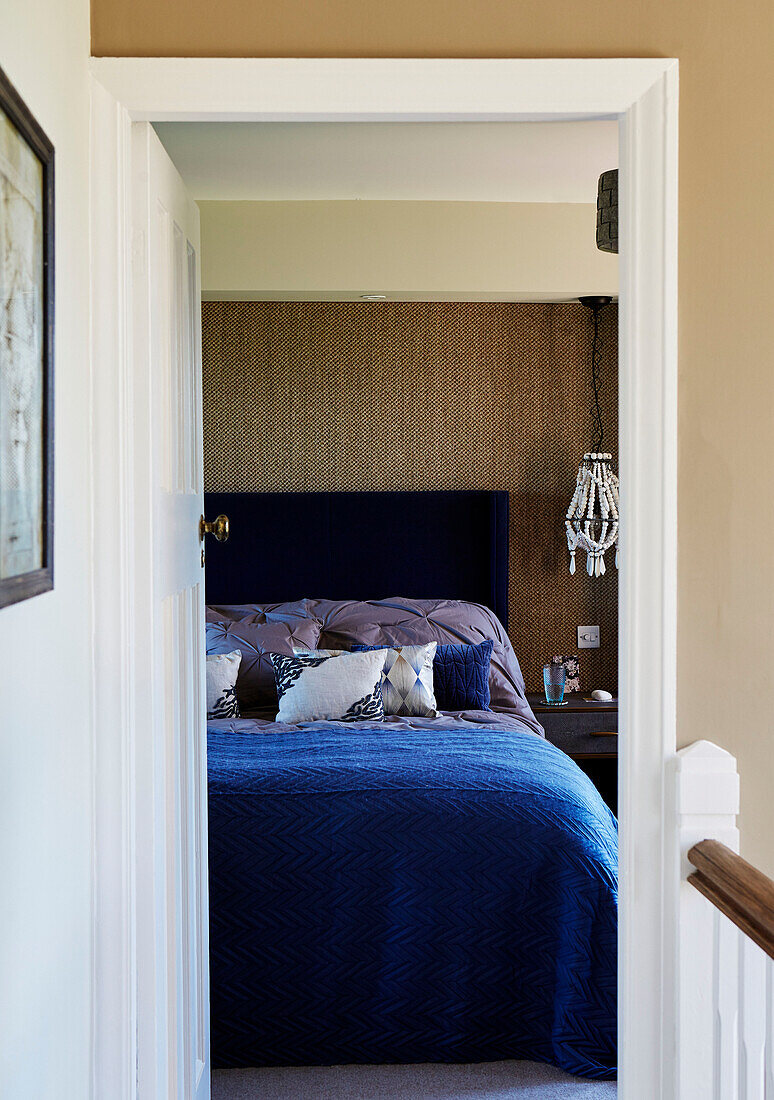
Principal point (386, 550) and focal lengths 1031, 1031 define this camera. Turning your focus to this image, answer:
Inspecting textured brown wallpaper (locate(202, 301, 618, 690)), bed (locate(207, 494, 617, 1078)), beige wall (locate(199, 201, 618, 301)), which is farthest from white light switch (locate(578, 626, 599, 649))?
bed (locate(207, 494, 617, 1078))

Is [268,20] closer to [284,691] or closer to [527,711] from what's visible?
[284,691]

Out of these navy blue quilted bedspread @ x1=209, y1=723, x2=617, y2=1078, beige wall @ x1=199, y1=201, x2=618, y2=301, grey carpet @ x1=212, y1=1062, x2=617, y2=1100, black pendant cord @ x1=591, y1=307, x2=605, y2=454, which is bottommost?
grey carpet @ x1=212, y1=1062, x2=617, y2=1100

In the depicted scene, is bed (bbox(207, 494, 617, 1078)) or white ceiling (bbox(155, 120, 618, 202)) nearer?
bed (bbox(207, 494, 617, 1078))

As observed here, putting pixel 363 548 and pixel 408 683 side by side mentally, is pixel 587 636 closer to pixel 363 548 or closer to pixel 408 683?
pixel 363 548

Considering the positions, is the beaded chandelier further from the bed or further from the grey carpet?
the grey carpet

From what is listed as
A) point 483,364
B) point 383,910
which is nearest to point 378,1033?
point 383,910

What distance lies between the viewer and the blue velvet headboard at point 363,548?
15.2 feet
